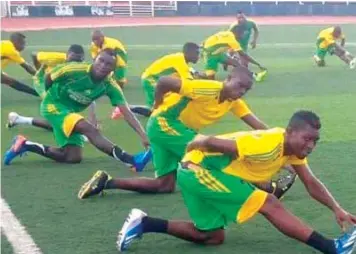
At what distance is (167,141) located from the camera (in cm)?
805

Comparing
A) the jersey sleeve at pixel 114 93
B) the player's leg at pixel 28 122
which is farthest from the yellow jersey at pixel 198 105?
the player's leg at pixel 28 122

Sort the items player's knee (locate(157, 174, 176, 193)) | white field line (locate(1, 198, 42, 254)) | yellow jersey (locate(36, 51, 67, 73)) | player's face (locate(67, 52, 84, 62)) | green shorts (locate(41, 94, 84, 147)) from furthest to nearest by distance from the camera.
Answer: yellow jersey (locate(36, 51, 67, 73))
player's face (locate(67, 52, 84, 62))
green shorts (locate(41, 94, 84, 147))
player's knee (locate(157, 174, 176, 193))
white field line (locate(1, 198, 42, 254))

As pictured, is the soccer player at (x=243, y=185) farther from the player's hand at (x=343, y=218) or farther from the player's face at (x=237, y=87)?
the player's face at (x=237, y=87)

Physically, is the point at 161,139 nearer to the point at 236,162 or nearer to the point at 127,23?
the point at 236,162

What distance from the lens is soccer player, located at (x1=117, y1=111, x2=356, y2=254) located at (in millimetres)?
5844

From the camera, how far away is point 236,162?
20.0 feet

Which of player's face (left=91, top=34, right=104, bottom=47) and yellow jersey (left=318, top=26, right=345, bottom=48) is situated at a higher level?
player's face (left=91, top=34, right=104, bottom=47)

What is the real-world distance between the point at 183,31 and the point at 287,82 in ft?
58.6

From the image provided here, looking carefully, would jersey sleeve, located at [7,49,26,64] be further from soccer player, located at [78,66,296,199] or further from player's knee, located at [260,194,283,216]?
player's knee, located at [260,194,283,216]

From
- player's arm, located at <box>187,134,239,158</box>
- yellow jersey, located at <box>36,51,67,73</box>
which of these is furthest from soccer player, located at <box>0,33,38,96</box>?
player's arm, located at <box>187,134,239,158</box>

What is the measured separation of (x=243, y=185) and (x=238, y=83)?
1340 millimetres

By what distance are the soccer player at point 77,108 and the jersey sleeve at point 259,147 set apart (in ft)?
9.77

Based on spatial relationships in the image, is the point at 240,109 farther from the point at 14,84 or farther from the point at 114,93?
the point at 14,84

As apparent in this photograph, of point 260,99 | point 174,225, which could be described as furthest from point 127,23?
point 174,225
